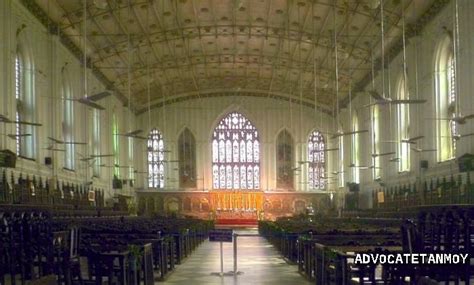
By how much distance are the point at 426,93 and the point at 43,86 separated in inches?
704

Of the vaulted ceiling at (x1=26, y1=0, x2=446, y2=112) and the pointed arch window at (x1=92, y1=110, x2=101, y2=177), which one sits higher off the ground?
the vaulted ceiling at (x1=26, y1=0, x2=446, y2=112)

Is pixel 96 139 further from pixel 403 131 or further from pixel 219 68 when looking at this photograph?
pixel 403 131

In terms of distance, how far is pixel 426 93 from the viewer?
107 feet

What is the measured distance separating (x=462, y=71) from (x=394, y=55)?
11.1m

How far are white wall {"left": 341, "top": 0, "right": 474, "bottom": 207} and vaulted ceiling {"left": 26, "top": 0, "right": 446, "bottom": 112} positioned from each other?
1058mm

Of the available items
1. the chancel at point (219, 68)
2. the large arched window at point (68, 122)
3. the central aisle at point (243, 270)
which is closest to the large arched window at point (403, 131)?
the chancel at point (219, 68)

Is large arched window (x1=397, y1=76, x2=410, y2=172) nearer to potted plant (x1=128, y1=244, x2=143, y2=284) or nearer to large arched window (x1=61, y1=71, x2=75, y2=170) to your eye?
large arched window (x1=61, y1=71, x2=75, y2=170)

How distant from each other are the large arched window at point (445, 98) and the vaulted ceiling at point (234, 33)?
2112 millimetres

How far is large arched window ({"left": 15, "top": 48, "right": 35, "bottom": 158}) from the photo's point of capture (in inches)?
1137

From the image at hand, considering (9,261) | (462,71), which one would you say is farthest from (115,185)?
(9,261)

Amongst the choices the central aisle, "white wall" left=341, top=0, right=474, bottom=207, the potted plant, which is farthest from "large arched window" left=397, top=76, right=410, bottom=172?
the potted plant

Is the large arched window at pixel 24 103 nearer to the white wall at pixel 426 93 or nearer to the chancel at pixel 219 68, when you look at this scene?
the chancel at pixel 219 68

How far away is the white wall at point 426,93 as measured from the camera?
2645 centimetres

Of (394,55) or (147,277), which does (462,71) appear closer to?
(394,55)
